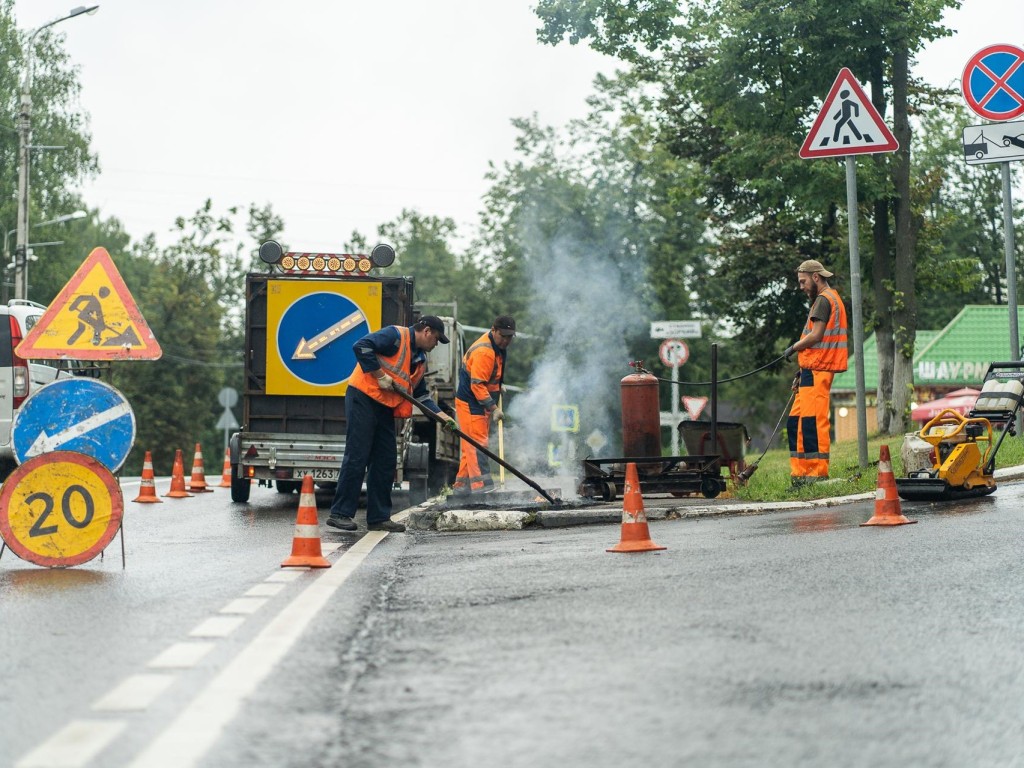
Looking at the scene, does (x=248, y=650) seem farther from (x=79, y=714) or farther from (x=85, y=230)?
(x=85, y=230)

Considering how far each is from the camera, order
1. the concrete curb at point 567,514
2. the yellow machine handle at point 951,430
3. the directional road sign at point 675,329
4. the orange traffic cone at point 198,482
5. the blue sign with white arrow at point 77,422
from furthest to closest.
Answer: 1. the directional road sign at point 675,329
2. the orange traffic cone at point 198,482
3. the concrete curb at point 567,514
4. the yellow machine handle at point 951,430
5. the blue sign with white arrow at point 77,422

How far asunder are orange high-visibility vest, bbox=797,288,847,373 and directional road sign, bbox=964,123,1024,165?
1768 mm

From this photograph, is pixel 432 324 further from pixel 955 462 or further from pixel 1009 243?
pixel 1009 243

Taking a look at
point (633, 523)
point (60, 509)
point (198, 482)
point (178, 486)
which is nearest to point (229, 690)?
point (60, 509)

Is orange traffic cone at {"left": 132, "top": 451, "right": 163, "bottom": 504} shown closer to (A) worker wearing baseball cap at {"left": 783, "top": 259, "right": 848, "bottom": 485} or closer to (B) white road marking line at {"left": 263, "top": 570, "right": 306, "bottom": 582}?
(A) worker wearing baseball cap at {"left": 783, "top": 259, "right": 848, "bottom": 485}

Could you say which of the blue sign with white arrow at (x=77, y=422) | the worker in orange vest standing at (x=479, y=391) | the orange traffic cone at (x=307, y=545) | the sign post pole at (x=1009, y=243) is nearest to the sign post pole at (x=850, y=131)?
the sign post pole at (x=1009, y=243)

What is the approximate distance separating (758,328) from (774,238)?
2.00 metres

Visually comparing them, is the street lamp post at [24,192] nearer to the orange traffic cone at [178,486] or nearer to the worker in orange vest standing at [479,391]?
the orange traffic cone at [178,486]

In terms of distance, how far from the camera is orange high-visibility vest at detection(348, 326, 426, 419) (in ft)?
40.1

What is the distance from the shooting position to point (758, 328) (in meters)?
35.4

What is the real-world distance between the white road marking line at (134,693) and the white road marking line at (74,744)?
20 cm

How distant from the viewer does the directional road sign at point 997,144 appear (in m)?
13.6

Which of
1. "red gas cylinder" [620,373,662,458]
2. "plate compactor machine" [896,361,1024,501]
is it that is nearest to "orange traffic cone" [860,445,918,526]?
"plate compactor machine" [896,361,1024,501]

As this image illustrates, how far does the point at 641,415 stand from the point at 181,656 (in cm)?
1044
